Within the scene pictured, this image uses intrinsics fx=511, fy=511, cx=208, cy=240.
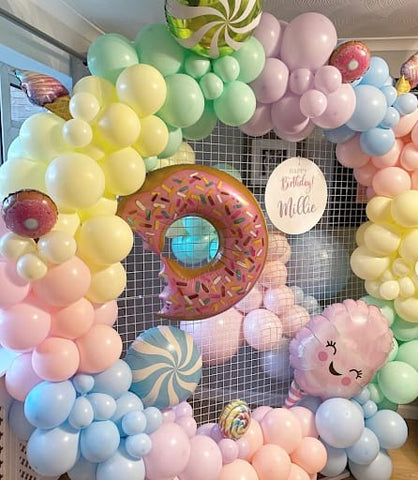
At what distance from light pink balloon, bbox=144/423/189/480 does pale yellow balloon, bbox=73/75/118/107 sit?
914 millimetres

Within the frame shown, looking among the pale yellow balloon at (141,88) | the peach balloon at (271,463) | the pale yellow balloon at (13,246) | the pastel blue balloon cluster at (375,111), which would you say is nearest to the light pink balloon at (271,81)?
the pastel blue balloon cluster at (375,111)

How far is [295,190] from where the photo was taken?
1.83 m

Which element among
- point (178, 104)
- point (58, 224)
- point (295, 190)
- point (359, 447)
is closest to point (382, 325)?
point (359, 447)

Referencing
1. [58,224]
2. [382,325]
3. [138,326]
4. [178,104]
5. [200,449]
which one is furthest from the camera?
[138,326]

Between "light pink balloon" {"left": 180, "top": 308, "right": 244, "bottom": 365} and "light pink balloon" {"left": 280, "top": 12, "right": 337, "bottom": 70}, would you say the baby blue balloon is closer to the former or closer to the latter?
"light pink balloon" {"left": 180, "top": 308, "right": 244, "bottom": 365}

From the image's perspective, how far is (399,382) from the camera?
1.84m

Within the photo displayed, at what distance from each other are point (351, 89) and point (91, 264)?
3.15 ft

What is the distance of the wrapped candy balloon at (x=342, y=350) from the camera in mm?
1761

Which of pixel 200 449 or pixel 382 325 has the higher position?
pixel 382 325

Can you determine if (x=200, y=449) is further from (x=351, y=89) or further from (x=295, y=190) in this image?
(x=351, y=89)

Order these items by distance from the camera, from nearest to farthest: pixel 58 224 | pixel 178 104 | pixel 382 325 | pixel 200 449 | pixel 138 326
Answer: pixel 58 224, pixel 178 104, pixel 200 449, pixel 382 325, pixel 138 326

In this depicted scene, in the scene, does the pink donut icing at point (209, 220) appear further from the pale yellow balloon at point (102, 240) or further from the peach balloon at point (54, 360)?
the peach balloon at point (54, 360)

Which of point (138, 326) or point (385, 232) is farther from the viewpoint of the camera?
point (138, 326)

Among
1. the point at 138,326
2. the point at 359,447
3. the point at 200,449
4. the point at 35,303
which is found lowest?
the point at 359,447
